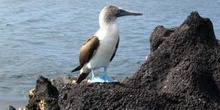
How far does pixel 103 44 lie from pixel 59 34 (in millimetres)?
14872

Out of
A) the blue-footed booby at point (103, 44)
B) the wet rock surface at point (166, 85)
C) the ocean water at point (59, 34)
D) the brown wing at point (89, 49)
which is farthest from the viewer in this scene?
the ocean water at point (59, 34)

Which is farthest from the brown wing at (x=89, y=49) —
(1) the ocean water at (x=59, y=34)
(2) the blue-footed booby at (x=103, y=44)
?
(1) the ocean water at (x=59, y=34)

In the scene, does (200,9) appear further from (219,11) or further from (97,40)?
(97,40)

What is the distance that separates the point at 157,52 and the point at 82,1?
2575 centimetres

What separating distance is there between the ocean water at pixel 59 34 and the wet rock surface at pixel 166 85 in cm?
622

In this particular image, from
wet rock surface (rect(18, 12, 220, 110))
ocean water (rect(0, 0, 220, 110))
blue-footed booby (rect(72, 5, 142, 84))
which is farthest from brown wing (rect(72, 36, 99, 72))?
ocean water (rect(0, 0, 220, 110))

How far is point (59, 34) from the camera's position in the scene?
918 inches

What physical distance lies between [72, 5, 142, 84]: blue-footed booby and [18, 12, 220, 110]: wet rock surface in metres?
0.51

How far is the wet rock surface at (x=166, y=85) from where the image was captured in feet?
19.5

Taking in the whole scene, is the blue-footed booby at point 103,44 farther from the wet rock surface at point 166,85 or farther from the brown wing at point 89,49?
the wet rock surface at point 166,85

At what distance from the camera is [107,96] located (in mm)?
5930

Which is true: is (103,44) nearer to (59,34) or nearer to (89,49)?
(89,49)

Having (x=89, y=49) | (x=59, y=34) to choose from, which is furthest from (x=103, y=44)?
(x=59, y=34)

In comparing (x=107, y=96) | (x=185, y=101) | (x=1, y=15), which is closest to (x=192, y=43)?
(x=185, y=101)
